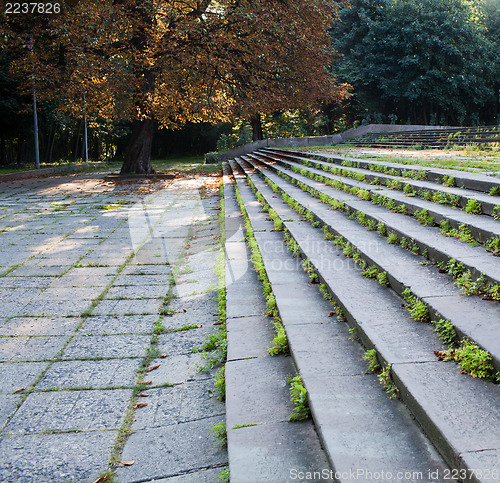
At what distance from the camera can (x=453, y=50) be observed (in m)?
29.6

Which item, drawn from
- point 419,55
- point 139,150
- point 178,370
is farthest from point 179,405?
point 419,55

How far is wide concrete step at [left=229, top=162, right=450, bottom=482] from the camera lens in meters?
1.72

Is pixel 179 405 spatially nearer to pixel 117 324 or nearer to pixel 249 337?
pixel 249 337

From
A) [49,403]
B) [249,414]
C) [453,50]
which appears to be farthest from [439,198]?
[453,50]

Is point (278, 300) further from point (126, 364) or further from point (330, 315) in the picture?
point (126, 364)

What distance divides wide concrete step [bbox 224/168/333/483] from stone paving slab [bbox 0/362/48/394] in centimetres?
125

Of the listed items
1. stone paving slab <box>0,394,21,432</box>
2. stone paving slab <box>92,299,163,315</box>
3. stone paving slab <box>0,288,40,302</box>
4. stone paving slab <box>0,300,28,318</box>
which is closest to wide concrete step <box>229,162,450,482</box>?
stone paving slab <box>92,299,163,315</box>

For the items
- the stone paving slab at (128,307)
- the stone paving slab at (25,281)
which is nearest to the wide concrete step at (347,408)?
the stone paving slab at (128,307)

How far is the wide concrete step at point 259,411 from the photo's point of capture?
1892 mm

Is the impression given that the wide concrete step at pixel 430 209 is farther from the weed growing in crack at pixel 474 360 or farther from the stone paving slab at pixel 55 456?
the stone paving slab at pixel 55 456

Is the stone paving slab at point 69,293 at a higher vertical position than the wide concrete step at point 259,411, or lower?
higher

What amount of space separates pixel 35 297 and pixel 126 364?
176cm

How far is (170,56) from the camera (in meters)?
14.9

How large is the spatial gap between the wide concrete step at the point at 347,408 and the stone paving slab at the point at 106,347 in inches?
42.1
